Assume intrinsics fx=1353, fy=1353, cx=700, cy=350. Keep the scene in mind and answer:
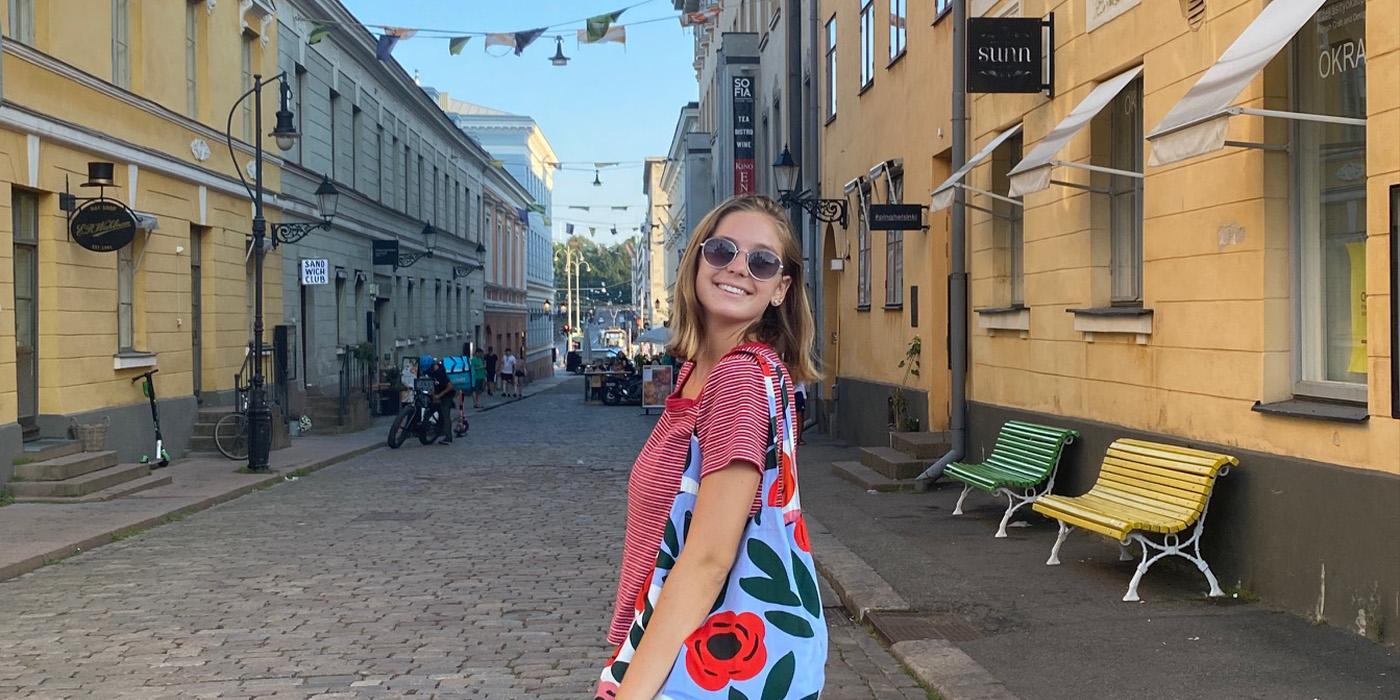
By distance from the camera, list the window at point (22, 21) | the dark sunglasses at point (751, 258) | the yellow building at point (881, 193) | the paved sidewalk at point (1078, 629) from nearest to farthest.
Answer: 1. the dark sunglasses at point (751, 258)
2. the paved sidewalk at point (1078, 629)
3. the window at point (22, 21)
4. the yellow building at point (881, 193)

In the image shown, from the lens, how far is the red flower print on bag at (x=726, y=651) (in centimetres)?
228

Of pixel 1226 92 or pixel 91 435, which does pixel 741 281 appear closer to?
pixel 1226 92

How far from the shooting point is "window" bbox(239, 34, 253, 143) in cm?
2328

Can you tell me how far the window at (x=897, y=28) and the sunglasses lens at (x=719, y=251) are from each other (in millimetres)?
14508

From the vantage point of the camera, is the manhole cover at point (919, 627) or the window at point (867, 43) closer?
the manhole cover at point (919, 627)

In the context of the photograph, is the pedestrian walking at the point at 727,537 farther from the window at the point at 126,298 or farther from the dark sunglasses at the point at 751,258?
the window at the point at 126,298

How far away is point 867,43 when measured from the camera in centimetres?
1930

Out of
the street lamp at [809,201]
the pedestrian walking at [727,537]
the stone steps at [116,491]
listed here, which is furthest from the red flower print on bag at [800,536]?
the street lamp at [809,201]

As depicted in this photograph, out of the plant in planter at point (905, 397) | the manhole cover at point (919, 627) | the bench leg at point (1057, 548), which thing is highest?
the plant in planter at point (905, 397)

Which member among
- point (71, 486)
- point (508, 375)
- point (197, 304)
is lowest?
point (71, 486)

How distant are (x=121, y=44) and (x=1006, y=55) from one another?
41.0ft

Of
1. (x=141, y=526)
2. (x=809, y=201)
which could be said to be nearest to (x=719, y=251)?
(x=141, y=526)

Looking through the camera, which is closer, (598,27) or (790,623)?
(790,623)

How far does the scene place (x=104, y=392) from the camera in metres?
17.1
